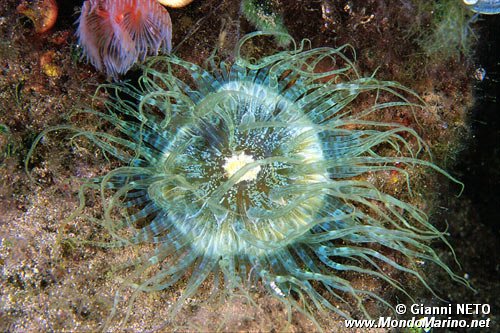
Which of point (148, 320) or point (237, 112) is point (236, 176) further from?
point (148, 320)

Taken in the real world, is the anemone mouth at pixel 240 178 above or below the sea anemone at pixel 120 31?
below

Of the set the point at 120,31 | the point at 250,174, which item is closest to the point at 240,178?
the point at 250,174

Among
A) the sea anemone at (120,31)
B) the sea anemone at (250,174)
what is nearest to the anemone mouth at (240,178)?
the sea anemone at (250,174)

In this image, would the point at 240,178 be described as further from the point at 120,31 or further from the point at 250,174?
the point at 120,31

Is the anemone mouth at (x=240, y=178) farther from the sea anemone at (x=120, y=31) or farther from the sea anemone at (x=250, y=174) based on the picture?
the sea anemone at (x=120, y=31)

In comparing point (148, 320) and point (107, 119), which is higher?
point (107, 119)

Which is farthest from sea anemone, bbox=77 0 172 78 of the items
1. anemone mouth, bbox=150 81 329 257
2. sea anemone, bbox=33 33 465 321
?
anemone mouth, bbox=150 81 329 257

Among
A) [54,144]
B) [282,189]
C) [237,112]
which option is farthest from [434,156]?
[54,144]

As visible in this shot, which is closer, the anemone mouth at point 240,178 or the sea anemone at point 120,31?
the sea anemone at point 120,31
